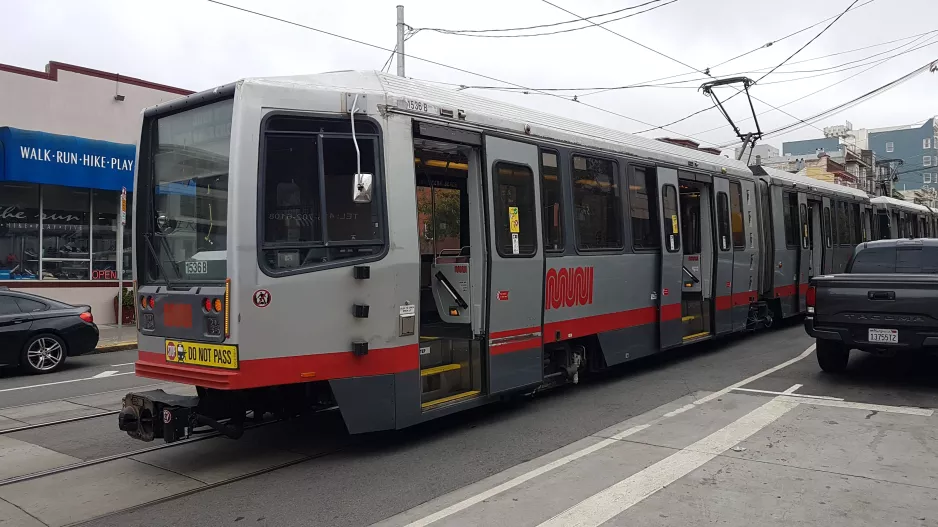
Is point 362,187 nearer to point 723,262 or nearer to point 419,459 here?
point 419,459

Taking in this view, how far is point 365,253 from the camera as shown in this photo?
6.31 m

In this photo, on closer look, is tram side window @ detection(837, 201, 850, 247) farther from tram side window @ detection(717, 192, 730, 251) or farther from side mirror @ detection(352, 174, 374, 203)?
side mirror @ detection(352, 174, 374, 203)

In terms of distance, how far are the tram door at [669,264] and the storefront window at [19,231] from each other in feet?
48.8

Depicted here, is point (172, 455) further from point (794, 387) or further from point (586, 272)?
point (794, 387)

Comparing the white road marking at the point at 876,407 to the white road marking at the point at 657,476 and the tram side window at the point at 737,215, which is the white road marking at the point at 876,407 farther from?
the tram side window at the point at 737,215

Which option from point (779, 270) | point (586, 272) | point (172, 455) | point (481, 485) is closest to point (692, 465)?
point (481, 485)

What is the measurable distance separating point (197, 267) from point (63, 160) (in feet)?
43.4

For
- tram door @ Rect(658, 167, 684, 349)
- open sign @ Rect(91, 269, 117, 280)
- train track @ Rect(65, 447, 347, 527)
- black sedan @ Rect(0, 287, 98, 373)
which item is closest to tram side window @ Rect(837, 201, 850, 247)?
tram door @ Rect(658, 167, 684, 349)

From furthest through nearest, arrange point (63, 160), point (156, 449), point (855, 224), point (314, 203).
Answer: point (855, 224) < point (63, 160) < point (156, 449) < point (314, 203)

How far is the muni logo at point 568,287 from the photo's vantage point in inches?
331

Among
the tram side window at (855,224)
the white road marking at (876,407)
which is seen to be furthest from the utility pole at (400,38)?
the tram side window at (855,224)

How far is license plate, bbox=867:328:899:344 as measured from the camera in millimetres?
8867

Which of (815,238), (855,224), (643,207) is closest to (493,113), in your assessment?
(643,207)

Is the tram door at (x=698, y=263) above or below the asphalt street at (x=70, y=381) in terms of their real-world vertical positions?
above
